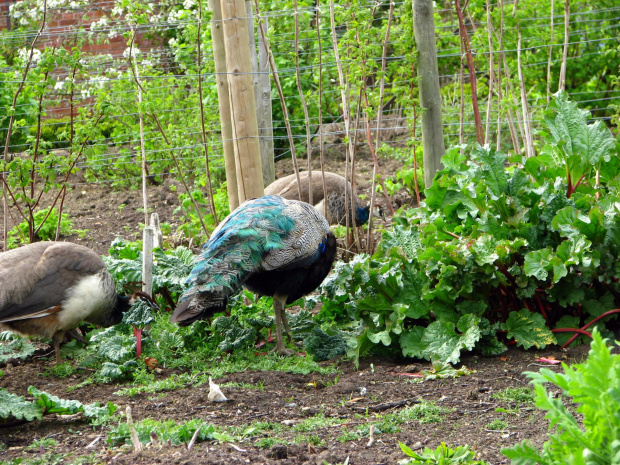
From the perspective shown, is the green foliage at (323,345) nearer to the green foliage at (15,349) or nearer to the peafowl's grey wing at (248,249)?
the peafowl's grey wing at (248,249)

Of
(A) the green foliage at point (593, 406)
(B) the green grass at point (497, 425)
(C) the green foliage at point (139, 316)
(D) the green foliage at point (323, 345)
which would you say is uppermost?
(A) the green foliage at point (593, 406)

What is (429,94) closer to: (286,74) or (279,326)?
(279,326)

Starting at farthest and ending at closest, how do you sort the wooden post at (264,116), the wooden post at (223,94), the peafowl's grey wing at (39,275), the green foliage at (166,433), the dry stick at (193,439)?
the wooden post at (264,116)
the wooden post at (223,94)
the peafowl's grey wing at (39,275)
the green foliage at (166,433)
the dry stick at (193,439)

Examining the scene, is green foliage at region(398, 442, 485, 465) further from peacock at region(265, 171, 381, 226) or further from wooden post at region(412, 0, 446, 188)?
peacock at region(265, 171, 381, 226)

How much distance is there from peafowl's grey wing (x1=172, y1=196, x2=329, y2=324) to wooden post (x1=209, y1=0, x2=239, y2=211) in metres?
0.78

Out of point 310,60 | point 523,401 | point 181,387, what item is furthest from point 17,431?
point 310,60

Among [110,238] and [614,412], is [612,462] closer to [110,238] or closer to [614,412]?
[614,412]

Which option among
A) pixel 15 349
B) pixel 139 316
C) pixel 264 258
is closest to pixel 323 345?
pixel 264 258

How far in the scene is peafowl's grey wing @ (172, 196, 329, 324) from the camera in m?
→ 4.43

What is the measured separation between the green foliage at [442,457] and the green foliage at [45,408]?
1.69 meters

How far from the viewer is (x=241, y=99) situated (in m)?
5.57

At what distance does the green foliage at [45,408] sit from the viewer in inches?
143

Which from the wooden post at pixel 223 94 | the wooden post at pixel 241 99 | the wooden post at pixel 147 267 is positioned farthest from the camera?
the wooden post at pixel 223 94

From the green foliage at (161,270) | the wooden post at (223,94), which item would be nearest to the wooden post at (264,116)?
the wooden post at (223,94)
